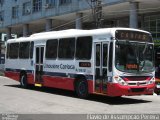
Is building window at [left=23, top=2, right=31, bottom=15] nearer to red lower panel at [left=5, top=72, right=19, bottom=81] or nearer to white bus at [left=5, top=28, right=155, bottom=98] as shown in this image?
red lower panel at [left=5, top=72, right=19, bottom=81]

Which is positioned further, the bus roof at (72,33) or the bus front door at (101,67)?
the bus roof at (72,33)

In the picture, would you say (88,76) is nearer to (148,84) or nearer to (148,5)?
(148,84)

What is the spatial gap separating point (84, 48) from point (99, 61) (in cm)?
135

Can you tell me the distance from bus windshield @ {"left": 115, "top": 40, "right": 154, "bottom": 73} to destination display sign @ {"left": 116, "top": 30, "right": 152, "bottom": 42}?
17 cm

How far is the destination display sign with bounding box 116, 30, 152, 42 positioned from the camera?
15.2 m

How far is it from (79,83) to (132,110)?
4.47 meters

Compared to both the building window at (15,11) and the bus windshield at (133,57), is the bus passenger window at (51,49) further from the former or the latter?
the building window at (15,11)

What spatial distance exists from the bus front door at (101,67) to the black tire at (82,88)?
36.3 inches

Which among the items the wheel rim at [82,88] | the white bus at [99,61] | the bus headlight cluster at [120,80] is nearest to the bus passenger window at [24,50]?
the white bus at [99,61]

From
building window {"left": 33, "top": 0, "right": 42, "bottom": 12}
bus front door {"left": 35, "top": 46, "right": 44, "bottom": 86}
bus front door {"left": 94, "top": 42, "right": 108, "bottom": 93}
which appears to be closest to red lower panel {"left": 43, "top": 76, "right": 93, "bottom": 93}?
bus front door {"left": 94, "top": 42, "right": 108, "bottom": 93}

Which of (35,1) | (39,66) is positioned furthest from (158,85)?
(35,1)

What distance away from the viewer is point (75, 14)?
43656 millimetres

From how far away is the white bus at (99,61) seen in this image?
15.0 metres

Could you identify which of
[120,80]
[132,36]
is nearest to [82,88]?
[120,80]
